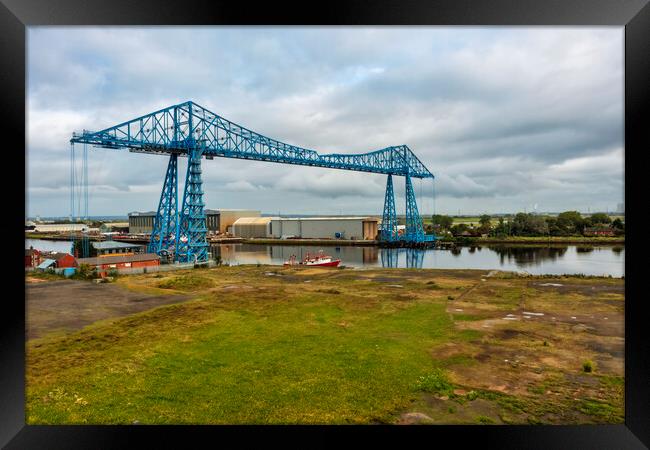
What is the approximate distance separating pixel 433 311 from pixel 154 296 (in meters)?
5.81

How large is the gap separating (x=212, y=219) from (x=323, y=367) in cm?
4017

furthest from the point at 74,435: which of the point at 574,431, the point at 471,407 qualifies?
the point at 574,431

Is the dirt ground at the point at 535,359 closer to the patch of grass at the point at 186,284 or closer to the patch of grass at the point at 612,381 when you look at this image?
the patch of grass at the point at 612,381

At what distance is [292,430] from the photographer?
2.32 metres

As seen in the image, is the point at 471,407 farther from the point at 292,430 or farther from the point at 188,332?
the point at 188,332

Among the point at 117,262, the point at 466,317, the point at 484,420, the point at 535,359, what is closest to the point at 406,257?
the point at 117,262

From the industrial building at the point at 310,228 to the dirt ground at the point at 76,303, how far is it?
2947 cm

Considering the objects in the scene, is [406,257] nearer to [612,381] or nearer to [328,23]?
[612,381]

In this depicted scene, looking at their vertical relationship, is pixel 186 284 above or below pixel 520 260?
above

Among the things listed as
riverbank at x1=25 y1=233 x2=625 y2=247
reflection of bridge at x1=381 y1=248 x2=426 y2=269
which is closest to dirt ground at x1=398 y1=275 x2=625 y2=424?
reflection of bridge at x1=381 y1=248 x2=426 y2=269

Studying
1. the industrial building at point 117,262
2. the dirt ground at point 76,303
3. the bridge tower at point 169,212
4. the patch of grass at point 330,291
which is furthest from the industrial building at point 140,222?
the patch of grass at point 330,291

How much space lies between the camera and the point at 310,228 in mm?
39281

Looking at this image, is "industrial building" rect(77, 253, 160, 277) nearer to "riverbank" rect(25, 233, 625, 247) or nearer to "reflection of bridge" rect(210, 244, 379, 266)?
"reflection of bridge" rect(210, 244, 379, 266)

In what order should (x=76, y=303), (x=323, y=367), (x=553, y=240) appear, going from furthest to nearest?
(x=553, y=240) < (x=76, y=303) < (x=323, y=367)
